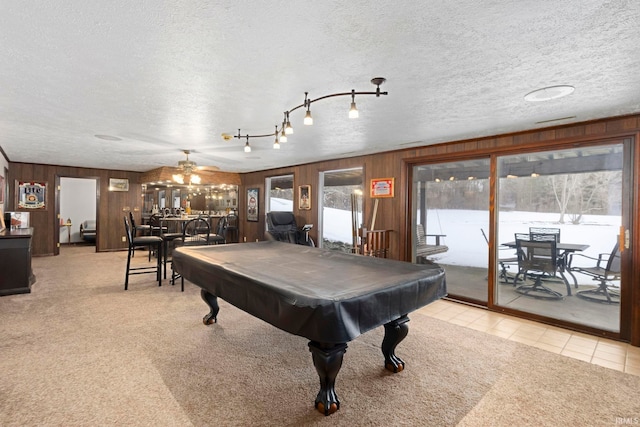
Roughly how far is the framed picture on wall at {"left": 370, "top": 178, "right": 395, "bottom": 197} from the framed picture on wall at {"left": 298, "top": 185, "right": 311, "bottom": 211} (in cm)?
172

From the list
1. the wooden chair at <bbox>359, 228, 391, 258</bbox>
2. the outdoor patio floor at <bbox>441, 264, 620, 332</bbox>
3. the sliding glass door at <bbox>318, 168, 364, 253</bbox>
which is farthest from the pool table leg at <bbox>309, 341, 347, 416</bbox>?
the sliding glass door at <bbox>318, 168, 364, 253</bbox>

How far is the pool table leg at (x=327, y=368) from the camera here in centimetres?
186

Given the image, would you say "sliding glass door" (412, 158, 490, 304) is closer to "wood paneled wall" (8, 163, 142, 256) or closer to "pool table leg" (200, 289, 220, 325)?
"pool table leg" (200, 289, 220, 325)

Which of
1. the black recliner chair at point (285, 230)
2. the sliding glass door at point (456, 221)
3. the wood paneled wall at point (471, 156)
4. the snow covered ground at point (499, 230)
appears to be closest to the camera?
the wood paneled wall at point (471, 156)

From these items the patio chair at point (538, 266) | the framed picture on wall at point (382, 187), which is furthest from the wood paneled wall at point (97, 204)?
the patio chair at point (538, 266)

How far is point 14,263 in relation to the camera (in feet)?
13.8

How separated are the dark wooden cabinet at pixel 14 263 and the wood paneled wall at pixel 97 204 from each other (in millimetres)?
3860

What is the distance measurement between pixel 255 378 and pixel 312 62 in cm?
229

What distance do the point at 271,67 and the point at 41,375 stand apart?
279cm

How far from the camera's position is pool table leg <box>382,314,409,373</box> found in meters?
2.42

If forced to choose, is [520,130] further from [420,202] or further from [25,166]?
[25,166]

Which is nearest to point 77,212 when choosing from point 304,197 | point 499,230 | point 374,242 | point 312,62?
point 304,197

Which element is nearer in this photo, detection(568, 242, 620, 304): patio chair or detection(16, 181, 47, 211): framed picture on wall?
detection(568, 242, 620, 304): patio chair

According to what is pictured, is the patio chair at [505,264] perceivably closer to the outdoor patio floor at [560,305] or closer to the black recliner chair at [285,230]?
the outdoor patio floor at [560,305]
